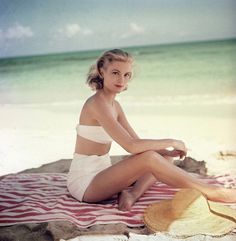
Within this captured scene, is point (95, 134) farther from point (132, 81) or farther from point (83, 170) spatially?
point (132, 81)

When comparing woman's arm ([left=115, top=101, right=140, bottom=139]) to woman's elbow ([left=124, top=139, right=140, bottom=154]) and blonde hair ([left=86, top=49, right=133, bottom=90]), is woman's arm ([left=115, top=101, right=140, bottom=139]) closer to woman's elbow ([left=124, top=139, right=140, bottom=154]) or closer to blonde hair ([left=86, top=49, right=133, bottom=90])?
blonde hair ([left=86, top=49, right=133, bottom=90])

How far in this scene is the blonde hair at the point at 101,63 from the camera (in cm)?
184

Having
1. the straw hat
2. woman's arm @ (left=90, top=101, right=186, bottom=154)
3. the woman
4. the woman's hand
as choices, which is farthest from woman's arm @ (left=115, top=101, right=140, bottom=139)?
the straw hat

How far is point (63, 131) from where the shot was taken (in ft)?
7.28

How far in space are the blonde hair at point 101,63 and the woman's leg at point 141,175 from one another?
41cm

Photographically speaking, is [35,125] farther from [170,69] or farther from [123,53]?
[170,69]

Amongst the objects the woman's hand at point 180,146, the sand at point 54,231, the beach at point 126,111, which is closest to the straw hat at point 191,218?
the sand at point 54,231

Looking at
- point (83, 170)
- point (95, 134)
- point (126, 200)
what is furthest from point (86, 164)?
point (126, 200)

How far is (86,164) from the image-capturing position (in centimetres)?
185

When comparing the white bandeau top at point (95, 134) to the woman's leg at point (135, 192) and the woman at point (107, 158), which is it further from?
the woman's leg at point (135, 192)

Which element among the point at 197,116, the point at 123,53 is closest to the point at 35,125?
the point at 123,53

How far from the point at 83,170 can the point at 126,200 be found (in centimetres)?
24

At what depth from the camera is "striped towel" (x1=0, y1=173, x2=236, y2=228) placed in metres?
1.70

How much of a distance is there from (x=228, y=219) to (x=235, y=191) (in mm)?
211
